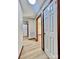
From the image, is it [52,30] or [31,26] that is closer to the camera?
[52,30]

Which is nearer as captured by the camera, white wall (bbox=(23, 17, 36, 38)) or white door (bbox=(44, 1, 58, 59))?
white door (bbox=(44, 1, 58, 59))

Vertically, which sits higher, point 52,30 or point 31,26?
point 31,26

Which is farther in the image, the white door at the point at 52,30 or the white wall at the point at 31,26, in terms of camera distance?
the white wall at the point at 31,26
